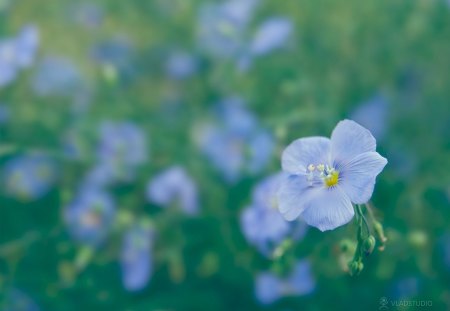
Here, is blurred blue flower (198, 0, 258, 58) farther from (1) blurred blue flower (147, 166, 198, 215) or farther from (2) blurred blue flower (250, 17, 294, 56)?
(1) blurred blue flower (147, 166, 198, 215)

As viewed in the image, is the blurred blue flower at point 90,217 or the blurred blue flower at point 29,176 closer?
the blurred blue flower at point 90,217

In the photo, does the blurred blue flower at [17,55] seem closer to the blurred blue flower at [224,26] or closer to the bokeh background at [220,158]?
the bokeh background at [220,158]

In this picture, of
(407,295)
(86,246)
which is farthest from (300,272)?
(86,246)

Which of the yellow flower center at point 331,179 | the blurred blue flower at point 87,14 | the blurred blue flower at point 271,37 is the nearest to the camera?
the yellow flower center at point 331,179

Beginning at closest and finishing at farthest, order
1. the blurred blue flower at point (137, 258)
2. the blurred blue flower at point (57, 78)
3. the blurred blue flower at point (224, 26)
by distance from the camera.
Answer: the blurred blue flower at point (137, 258) → the blurred blue flower at point (224, 26) → the blurred blue flower at point (57, 78)

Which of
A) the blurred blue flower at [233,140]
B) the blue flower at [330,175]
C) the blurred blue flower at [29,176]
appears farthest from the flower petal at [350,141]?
the blurred blue flower at [29,176]

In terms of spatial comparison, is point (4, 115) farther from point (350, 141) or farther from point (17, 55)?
point (350, 141)
